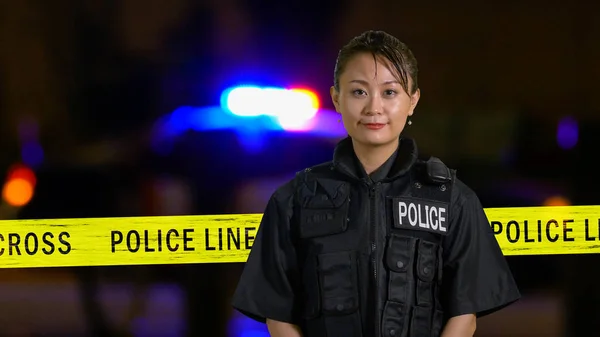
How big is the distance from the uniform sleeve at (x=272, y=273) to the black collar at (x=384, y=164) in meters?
0.14

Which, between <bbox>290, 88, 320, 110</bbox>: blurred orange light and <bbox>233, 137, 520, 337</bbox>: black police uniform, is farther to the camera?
<bbox>290, 88, 320, 110</bbox>: blurred orange light

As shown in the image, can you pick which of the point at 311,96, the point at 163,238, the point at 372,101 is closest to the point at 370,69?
the point at 372,101

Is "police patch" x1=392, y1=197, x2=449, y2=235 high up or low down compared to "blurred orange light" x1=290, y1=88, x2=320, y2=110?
down

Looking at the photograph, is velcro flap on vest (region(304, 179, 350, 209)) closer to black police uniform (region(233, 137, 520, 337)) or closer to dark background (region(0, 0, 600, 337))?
black police uniform (region(233, 137, 520, 337))

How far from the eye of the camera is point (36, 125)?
2.75m

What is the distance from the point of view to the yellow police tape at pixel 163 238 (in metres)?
2.74

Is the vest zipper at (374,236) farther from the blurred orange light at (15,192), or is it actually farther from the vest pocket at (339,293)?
the blurred orange light at (15,192)

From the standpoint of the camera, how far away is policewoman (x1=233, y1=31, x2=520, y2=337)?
1.58 m

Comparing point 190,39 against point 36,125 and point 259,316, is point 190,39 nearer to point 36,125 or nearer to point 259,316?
point 36,125

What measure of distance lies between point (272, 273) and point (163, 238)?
1.15 meters

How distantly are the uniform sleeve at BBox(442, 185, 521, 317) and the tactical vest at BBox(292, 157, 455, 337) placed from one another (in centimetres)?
3

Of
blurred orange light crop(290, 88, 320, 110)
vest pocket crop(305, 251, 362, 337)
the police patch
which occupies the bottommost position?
vest pocket crop(305, 251, 362, 337)

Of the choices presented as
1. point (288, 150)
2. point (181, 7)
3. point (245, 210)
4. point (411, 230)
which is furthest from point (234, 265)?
point (411, 230)

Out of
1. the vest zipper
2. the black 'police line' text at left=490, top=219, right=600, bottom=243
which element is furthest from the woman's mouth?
the black 'police line' text at left=490, top=219, right=600, bottom=243
